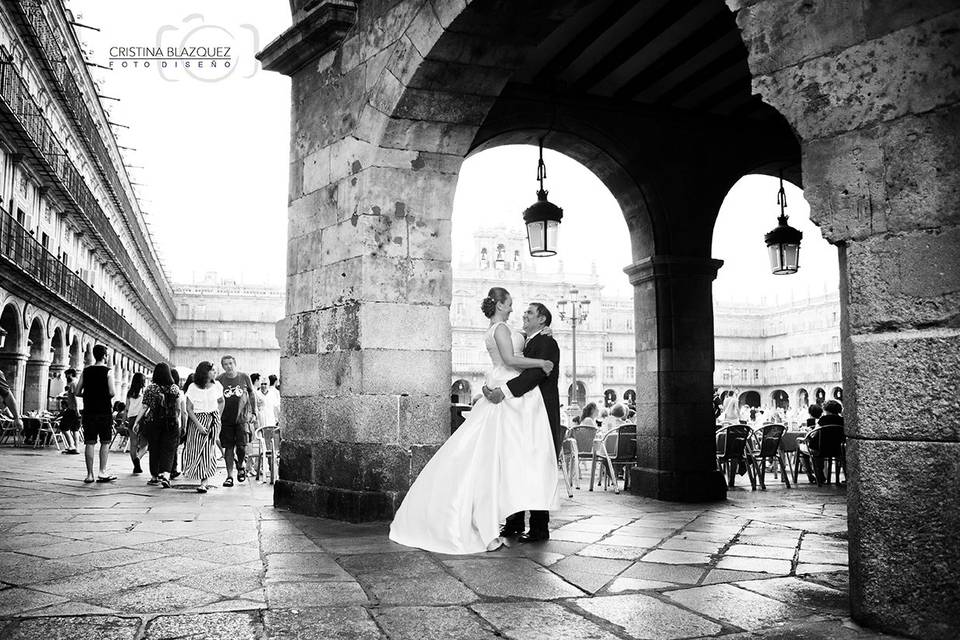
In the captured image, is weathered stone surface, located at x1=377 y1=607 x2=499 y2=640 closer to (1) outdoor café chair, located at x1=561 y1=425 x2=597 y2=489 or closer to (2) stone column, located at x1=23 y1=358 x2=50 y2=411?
(1) outdoor café chair, located at x1=561 y1=425 x2=597 y2=489

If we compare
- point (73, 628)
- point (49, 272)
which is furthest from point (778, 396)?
point (73, 628)

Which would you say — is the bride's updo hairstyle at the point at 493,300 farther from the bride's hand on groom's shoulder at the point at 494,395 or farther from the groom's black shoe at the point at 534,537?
the groom's black shoe at the point at 534,537

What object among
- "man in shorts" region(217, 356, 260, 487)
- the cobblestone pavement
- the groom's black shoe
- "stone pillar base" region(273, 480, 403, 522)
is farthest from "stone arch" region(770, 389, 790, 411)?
the groom's black shoe

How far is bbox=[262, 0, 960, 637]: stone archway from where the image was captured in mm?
2555

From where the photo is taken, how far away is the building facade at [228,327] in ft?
205

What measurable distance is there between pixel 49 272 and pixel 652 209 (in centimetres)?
1813

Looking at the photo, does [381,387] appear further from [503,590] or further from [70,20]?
[70,20]

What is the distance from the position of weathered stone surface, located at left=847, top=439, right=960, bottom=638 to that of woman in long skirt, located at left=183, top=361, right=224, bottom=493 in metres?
6.59

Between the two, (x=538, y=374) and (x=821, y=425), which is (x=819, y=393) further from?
(x=538, y=374)

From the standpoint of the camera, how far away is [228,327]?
206ft

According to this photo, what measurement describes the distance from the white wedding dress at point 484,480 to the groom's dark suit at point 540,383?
0.24ft

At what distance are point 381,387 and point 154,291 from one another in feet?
157

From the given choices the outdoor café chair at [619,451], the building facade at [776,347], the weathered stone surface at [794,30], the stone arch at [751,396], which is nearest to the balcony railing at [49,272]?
the outdoor café chair at [619,451]

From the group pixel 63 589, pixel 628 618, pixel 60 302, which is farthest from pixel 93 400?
pixel 60 302
